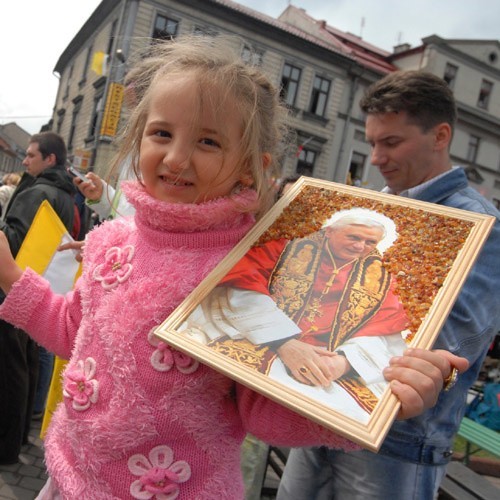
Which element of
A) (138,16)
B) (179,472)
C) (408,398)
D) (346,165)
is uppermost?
(138,16)

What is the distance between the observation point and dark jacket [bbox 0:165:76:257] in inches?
117

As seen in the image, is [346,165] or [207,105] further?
[346,165]

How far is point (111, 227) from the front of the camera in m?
1.27

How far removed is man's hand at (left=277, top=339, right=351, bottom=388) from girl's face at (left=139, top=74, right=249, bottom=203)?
409 mm

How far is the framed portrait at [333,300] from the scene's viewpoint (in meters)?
0.78

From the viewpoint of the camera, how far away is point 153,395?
1015 mm

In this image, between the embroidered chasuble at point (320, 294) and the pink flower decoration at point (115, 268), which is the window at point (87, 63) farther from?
the embroidered chasuble at point (320, 294)

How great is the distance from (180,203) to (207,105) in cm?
22

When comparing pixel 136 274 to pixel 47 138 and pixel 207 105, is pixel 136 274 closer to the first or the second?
pixel 207 105

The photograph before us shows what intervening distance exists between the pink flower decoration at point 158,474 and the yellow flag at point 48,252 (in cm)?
177

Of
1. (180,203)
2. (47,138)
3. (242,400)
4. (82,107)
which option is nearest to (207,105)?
(180,203)

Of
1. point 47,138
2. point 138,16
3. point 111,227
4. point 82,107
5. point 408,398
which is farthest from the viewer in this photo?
point 82,107

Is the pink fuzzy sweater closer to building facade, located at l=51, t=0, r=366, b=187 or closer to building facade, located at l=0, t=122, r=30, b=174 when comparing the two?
building facade, located at l=51, t=0, r=366, b=187

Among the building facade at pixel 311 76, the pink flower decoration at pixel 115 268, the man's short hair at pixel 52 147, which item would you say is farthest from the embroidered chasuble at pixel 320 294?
the building facade at pixel 311 76
